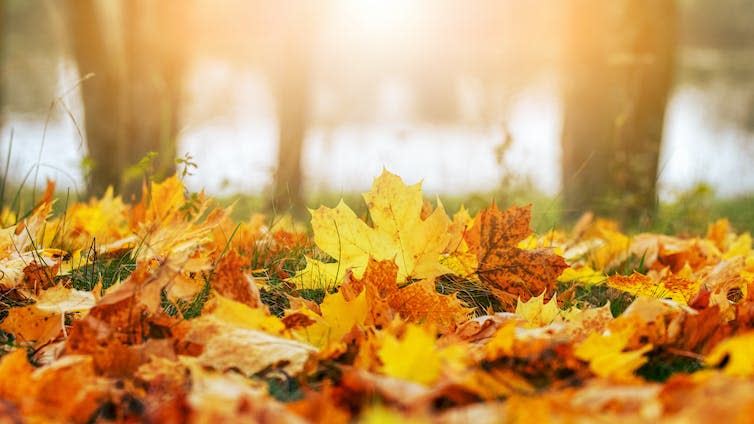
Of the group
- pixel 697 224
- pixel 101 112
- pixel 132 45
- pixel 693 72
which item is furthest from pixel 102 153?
pixel 693 72

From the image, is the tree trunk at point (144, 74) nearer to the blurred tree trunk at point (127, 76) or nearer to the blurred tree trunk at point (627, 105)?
the blurred tree trunk at point (127, 76)

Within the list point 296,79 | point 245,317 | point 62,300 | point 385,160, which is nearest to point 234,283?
point 245,317

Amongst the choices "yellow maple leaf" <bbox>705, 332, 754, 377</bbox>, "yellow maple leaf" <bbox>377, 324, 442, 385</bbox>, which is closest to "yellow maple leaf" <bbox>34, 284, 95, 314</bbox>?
"yellow maple leaf" <bbox>377, 324, 442, 385</bbox>

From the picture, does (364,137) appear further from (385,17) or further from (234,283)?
(385,17)

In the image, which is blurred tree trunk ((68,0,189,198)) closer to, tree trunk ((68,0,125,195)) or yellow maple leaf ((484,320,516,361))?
tree trunk ((68,0,125,195))

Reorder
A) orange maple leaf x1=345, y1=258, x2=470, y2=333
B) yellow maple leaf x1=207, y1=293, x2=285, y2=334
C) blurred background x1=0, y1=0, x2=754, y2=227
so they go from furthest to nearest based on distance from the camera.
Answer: blurred background x1=0, y1=0, x2=754, y2=227 → orange maple leaf x1=345, y1=258, x2=470, y2=333 → yellow maple leaf x1=207, y1=293, x2=285, y2=334

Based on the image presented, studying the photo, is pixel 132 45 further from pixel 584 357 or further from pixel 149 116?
pixel 584 357

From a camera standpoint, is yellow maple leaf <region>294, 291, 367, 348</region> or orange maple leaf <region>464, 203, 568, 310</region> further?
orange maple leaf <region>464, 203, 568, 310</region>

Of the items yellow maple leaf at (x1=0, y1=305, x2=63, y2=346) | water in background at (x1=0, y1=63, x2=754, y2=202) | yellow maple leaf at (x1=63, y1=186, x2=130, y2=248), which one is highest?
yellow maple leaf at (x1=0, y1=305, x2=63, y2=346)

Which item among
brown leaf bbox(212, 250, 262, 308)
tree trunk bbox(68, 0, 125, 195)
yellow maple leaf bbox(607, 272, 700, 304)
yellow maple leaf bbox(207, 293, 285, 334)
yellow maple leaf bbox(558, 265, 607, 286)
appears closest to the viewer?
yellow maple leaf bbox(207, 293, 285, 334)
